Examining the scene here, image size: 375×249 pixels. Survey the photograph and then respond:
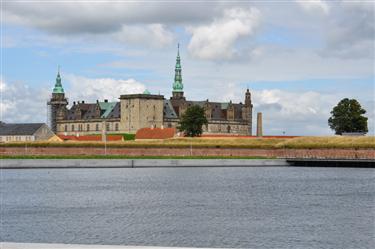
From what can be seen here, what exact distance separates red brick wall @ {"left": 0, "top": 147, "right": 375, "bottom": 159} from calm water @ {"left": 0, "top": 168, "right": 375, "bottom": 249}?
Result: 31307mm

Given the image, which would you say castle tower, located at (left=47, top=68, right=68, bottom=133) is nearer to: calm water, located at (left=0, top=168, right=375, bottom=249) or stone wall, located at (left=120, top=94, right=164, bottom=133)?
stone wall, located at (left=120, top=94, right=164, bottom=133)

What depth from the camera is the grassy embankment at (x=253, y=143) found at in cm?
7948

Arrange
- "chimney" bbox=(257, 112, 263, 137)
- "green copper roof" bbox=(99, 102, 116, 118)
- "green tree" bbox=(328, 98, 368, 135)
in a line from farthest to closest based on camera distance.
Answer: "green copper roof" bbox=(99, 102, 116, 118)
"green tree" bbox=(328, 98, 368, 135)
"chimney" bbox=(257, 112, 263, 137)

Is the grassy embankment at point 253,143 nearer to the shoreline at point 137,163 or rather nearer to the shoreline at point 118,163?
the shoreline at point 137,163

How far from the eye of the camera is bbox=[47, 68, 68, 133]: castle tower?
178875 millimetres

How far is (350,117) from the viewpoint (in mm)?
100125

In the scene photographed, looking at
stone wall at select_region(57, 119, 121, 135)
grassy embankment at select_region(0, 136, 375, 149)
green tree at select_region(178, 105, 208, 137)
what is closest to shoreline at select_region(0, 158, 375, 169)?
grassy embankment at select_region(0, 136, 375, 149)

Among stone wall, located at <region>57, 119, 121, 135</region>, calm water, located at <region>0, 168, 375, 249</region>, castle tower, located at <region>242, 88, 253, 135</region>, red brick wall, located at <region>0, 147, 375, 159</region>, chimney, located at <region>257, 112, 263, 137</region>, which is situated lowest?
calm water, located at <region>0, 168, 375, 249</region>

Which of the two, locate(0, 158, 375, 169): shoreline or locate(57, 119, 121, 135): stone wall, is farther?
locate(57, 119, 121, 135): stone wall

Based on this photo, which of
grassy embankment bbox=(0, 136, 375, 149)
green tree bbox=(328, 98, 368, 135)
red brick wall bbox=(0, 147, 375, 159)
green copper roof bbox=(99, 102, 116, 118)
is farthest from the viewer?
green copper roof bbox=(99, 102, 116, 118)

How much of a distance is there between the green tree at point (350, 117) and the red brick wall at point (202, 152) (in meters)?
20.8

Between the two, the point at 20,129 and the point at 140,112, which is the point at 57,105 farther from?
the point at 20,129

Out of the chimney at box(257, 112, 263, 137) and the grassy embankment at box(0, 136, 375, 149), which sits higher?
the chimney at box(257, 112, 263, 137)

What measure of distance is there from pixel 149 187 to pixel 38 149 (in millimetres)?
44946
